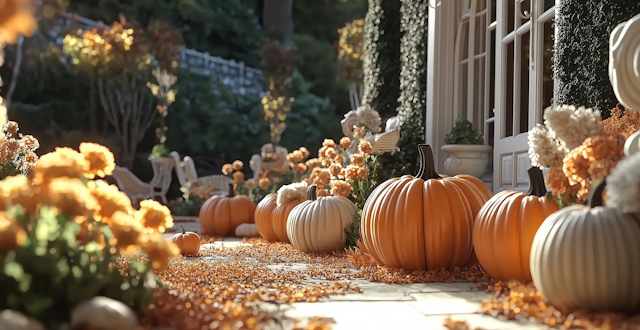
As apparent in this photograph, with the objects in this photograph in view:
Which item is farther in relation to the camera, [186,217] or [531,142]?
[186,217]

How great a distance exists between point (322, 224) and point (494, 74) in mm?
2594

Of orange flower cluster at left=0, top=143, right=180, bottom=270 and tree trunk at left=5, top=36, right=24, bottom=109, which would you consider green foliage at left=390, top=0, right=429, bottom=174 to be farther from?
tree trunk at left=5, top=36, right=24, bottom=109

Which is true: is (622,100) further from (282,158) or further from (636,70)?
(282,158)

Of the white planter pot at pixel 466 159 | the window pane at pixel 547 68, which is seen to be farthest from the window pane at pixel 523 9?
the white planter pot at pixel 466 159

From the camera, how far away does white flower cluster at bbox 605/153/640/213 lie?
Result: 1.64m

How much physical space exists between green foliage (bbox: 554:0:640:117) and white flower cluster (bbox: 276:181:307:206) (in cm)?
223

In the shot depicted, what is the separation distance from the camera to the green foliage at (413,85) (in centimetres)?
611

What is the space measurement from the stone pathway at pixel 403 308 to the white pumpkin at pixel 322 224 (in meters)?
1.26

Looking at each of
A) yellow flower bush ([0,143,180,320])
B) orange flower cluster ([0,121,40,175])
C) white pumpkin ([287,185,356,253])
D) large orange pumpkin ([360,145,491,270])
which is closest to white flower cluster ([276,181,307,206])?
white pumpkin ([287,185,356,253])

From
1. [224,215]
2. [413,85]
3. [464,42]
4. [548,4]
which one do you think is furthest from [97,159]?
[413,85]

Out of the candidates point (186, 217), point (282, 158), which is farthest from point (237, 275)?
point (186, 217)

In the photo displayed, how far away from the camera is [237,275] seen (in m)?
2.87

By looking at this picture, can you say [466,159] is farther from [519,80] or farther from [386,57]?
[386,57]

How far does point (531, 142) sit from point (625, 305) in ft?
2.89
